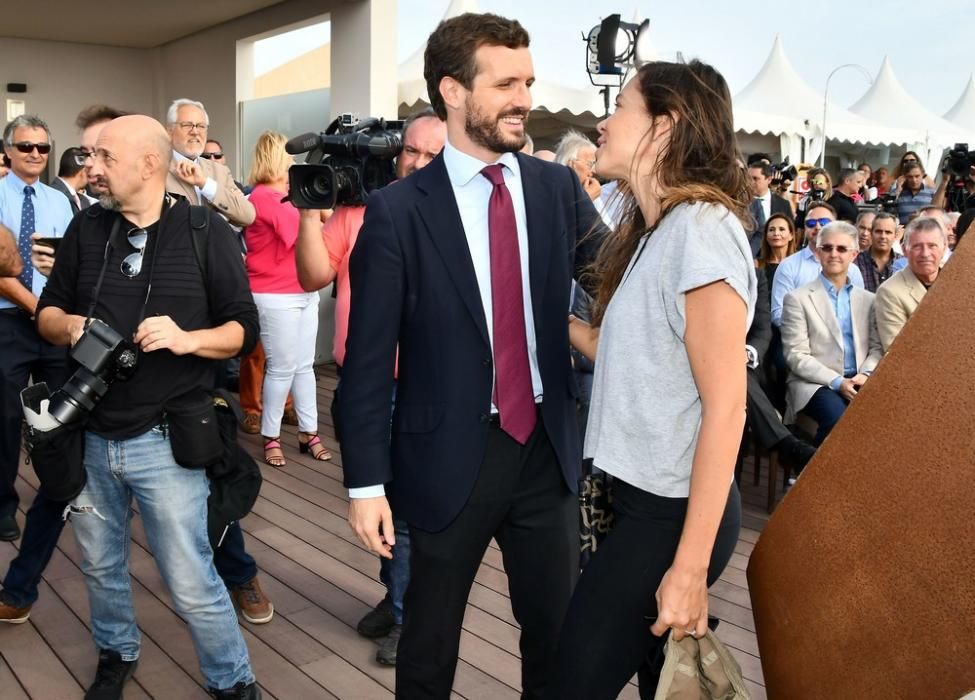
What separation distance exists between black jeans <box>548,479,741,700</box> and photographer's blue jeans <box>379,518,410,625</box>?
49.9 inches

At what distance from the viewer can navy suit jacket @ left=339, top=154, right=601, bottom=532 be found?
1820 mm

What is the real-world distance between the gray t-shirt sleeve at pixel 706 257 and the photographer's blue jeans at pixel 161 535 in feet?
5.06

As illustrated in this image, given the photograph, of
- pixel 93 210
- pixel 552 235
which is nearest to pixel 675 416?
pixel 552 235

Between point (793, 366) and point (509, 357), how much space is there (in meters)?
3.22

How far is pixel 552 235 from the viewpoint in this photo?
6.51 feet

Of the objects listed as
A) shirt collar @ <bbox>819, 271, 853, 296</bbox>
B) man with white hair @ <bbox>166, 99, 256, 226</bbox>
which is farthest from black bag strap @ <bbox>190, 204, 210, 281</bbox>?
shirt collar @ <bbox>819, 271, 853, 296</bbox>

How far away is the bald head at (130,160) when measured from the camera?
Result: 7.48 ft

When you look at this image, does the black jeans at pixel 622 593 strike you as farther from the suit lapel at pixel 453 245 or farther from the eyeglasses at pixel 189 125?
the eyeglasses at pixel 189 125

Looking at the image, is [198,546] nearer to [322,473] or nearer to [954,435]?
[954,435]

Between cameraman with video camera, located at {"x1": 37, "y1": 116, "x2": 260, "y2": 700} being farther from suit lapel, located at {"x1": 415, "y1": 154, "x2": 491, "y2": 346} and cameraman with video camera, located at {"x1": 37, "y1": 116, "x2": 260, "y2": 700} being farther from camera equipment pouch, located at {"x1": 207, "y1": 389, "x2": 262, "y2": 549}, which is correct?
suit lapel, located at {"x1": 415, "y1": 154, "x2": 491, "y2": 346}

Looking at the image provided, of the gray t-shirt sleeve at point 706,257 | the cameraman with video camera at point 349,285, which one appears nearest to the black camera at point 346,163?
the cameraman with video camera at point 349,285

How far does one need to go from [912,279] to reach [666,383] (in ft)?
11.9

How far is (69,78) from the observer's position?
1066 cm

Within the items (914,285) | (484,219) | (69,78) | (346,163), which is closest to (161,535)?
(346,163)
